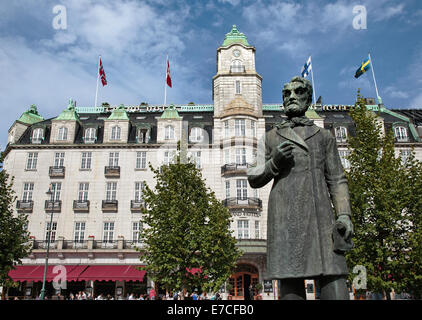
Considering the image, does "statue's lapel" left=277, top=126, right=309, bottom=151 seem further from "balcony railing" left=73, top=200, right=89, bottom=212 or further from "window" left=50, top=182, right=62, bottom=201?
"window" left=50, top=182, right=62, bottom=201

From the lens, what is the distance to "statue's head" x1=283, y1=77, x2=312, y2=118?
16.2 feet

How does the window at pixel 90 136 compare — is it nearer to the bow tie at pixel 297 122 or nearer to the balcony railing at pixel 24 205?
the balcony railing at pixel 24 205

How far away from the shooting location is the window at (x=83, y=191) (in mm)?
38469

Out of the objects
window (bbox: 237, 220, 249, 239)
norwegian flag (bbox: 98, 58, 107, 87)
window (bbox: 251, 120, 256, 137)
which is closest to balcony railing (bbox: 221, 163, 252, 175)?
window (bbox: 251, 120, 256, 137)

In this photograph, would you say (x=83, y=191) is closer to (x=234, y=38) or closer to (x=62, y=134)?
(x=62, y=134)

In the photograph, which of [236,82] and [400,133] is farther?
[236,82]

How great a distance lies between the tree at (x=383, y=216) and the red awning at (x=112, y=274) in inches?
825

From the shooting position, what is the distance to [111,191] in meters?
38.6

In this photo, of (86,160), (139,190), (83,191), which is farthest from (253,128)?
(83,191)

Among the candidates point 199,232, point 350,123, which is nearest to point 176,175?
point 199,232

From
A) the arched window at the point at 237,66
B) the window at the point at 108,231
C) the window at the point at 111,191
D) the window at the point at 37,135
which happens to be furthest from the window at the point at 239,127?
the window at the point at 37,135

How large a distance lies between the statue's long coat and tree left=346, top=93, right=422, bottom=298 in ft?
48.5

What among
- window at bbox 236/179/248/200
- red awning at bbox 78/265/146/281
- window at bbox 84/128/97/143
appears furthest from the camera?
window at bbox 84/128/97/143

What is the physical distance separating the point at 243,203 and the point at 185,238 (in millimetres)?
13038
